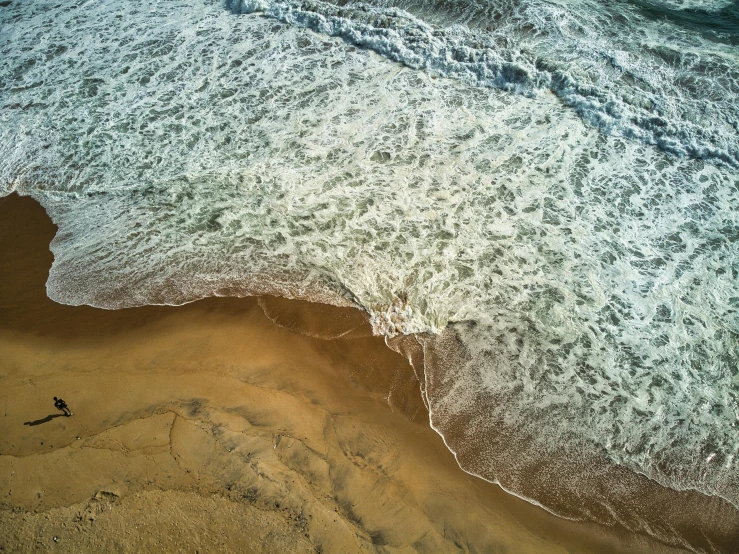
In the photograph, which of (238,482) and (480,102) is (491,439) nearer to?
(238,482)

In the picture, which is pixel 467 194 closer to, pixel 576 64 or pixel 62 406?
pixel 576 64

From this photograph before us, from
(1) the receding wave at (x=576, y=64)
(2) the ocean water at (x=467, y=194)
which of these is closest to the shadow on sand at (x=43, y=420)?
(2) the ocean water at (x=467, y=194)

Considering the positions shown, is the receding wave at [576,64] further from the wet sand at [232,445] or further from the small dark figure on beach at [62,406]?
the small dark figure on beach at [62,406]

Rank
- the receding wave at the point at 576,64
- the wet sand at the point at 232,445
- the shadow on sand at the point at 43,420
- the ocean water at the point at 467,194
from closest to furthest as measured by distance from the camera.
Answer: the wet sand at the point at 232,445, the shadow on sand at the point at 43,420, the ocean water at the point at 467,194, the receding wave at the point at 576,64

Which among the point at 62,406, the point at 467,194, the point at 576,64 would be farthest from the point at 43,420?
the point at 576,64

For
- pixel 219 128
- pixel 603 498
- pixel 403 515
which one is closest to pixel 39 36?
pixel 219 128

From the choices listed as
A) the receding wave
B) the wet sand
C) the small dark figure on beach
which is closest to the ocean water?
the receding wave

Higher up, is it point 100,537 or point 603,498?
point 603,498
